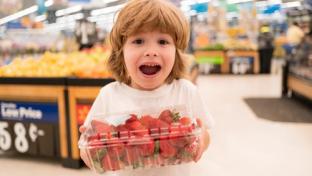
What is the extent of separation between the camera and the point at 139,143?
→ 3.79 feet

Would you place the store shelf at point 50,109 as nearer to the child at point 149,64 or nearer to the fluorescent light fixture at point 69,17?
the child at point 149,64

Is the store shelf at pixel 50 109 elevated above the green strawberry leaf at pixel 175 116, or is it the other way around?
the green strawberry leaf at pixel 175 116

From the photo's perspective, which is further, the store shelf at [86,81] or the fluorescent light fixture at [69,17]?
the fluorescent light fixture at [69,17]

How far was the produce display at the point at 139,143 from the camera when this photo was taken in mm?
1163

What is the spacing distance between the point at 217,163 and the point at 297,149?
3.68 ft

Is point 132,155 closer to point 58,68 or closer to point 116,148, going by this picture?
point 116,148

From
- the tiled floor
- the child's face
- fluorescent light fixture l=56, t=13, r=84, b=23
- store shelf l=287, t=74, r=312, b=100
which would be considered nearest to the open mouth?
the child's face

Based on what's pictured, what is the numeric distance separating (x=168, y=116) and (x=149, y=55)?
230mm

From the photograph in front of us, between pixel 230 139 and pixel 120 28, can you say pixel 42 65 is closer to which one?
pixel 230 139

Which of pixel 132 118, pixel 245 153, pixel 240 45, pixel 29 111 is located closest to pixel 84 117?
pixel 29 111

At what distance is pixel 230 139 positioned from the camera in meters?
4.73

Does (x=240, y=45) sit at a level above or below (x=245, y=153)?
above

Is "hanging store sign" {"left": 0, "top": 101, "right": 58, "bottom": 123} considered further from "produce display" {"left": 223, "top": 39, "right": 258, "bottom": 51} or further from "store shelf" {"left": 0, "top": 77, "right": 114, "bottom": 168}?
"produce display" {"left": 223, "top": 39, "right": 258, "bottom": 51}

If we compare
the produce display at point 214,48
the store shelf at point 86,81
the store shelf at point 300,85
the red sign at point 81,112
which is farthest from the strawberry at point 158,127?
the produce display at point 214,48
